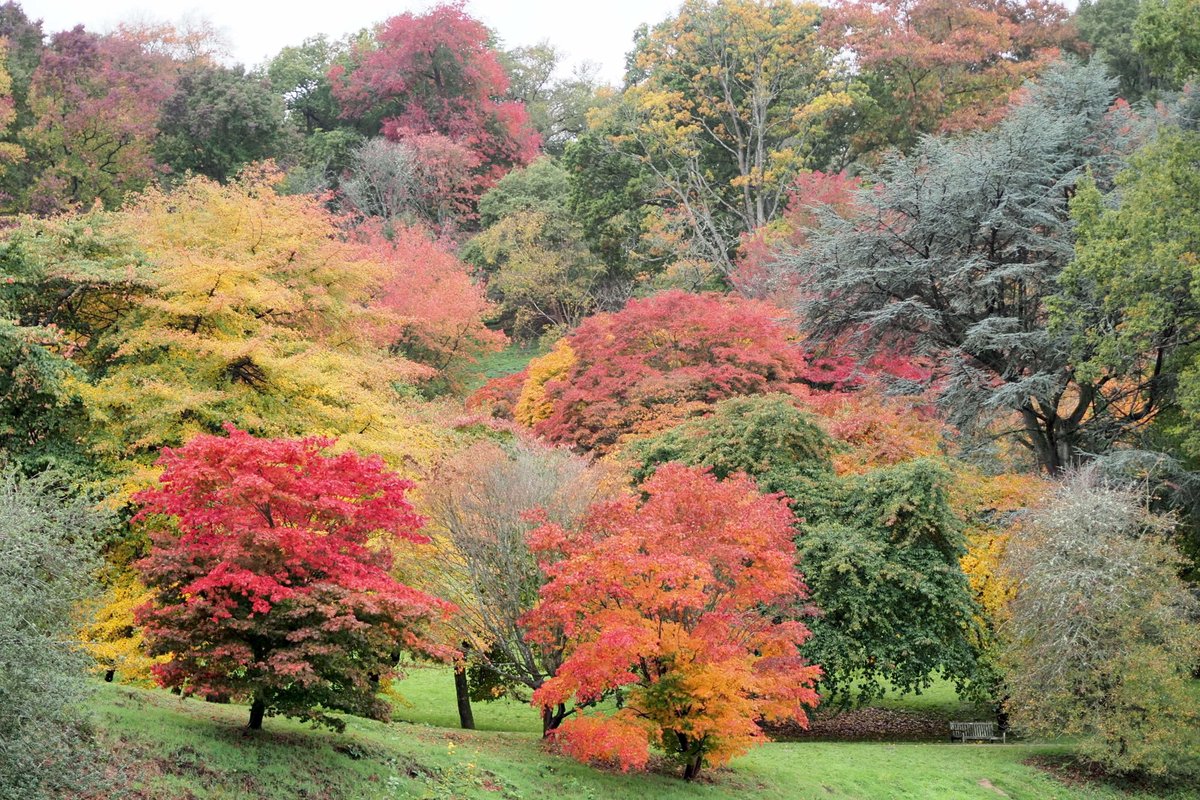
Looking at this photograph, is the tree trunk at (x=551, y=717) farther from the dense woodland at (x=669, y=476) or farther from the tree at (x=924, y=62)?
the tree at (x=924, y=62)

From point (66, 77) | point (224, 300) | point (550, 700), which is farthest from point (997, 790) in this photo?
point (66, 77)

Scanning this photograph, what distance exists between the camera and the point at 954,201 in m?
25.1

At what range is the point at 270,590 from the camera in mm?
11633

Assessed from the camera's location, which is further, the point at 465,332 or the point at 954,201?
the point at 465,332

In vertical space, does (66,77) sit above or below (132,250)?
above

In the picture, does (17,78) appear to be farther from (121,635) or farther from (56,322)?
(121,635)

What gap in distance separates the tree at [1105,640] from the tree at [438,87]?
41932 millimetres

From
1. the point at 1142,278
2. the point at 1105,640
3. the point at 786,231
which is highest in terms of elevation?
the point at 786,231

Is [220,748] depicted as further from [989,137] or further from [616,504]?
[989,137]

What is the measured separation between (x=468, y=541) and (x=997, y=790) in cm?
988

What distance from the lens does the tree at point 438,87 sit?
56594 millimetres

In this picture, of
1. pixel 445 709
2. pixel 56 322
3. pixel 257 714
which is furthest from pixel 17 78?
pixel 257 714

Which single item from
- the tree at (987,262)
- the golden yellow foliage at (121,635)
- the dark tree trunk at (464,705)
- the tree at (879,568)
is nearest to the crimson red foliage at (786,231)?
the tree at (987,262)

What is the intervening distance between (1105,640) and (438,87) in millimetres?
47943
